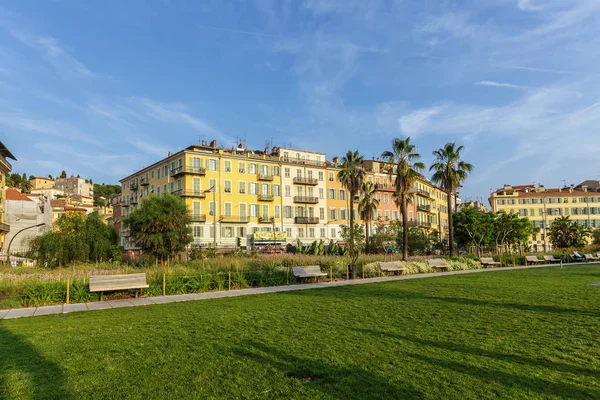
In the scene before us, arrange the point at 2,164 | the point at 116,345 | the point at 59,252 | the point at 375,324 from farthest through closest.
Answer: the point at 2,164
the point at 59,252
the point at 375,324
the point at 116,345

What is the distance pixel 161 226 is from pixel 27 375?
2458cm

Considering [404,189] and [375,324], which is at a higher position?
[404,189]

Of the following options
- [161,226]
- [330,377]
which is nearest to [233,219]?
[161,226]

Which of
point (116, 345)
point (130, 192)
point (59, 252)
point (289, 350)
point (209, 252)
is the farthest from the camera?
point (130, 192)


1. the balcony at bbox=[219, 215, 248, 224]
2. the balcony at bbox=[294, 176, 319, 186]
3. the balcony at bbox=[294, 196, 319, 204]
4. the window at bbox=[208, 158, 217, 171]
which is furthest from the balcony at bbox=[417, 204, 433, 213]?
the window at bbox=[208, 158, 217, 171]

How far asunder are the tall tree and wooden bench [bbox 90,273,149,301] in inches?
598

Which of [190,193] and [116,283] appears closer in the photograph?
[116,283]

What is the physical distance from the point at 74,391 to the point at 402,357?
4236mm

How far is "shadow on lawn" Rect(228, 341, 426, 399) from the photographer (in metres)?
4.65

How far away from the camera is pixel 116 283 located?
1361 centimetres

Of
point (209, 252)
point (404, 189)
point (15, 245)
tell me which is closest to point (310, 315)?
point (209, 252)

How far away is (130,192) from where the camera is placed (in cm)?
6719

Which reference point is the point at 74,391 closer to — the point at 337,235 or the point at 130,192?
the point at 337,235

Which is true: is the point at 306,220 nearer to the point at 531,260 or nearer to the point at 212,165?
the point at 212,165
